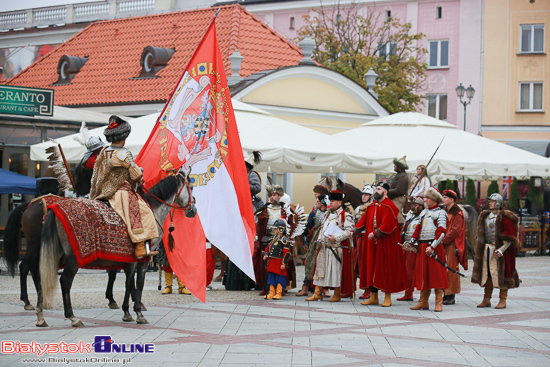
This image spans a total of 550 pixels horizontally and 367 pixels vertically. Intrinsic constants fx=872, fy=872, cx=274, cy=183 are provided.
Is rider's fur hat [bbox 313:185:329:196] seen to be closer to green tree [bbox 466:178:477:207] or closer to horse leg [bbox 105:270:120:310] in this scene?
horse leg [bbox 105:270:120:310]

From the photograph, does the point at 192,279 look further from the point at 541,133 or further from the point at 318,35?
the point at 541,133

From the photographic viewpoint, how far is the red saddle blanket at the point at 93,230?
31.8 feet

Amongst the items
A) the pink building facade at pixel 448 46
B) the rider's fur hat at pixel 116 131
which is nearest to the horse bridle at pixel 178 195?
the rider's fur hat at pixel 116 131

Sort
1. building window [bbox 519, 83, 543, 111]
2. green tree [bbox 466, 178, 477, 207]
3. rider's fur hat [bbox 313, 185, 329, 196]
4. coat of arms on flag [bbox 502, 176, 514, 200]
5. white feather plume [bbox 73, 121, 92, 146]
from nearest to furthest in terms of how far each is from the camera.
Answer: white feather plume [bbox 73, 121, 92, 146] → rider's fur hat [bbox 313, 185, 329, 196] → green tree [bbox 466, 178, 477, 207] → coat of arms on flag [bbox 502, 176, 514, 200] → building window [bbox 519, 83, 543, 111]

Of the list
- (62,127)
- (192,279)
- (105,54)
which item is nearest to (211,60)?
(192,279)

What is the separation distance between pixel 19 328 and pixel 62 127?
1216 centimetres

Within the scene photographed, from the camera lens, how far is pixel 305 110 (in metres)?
25.7

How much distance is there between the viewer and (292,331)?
9844 mm

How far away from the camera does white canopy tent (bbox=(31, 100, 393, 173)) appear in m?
15.8

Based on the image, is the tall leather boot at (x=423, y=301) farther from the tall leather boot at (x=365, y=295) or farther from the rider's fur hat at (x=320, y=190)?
the rider's fur hat at (x=320, y=190)

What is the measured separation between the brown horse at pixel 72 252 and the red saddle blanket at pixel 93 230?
0.15 m

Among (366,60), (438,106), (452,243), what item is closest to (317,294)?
(452,243)

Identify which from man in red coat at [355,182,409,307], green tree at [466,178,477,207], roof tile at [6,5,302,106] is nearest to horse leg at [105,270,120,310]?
man in red coat at [355,182,409,307]

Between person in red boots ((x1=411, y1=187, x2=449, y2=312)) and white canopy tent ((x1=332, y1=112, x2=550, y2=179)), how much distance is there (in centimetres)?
496
